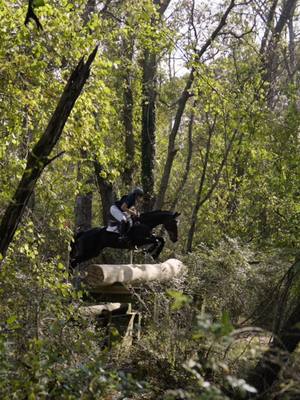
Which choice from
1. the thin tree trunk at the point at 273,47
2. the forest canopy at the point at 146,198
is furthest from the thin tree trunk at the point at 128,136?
the thin tree trunk at the point at 273,47

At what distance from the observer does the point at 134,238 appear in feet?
48.2

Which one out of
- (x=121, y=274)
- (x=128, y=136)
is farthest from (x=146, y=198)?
(x=121, y=274)

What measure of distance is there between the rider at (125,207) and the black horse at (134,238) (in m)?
0.28

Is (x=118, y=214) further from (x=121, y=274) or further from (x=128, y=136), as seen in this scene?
(x=128, y=136)

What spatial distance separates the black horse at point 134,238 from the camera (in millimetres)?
14680

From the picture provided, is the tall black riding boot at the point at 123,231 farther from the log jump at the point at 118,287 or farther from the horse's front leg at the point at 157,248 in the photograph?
the log jump at the point at 118,287

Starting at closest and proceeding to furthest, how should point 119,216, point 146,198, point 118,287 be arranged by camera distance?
point 118,287, point 119,216, point 146,198

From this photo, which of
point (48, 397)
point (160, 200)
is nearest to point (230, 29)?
point (160, 200)

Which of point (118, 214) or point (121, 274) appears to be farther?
point (118, 214)

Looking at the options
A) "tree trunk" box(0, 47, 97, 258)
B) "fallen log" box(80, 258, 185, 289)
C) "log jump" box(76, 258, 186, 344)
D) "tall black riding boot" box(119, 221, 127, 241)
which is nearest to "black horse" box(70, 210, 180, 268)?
"tall black riding boot" box(119, 221, 127, 241)

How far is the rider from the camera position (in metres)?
13.4

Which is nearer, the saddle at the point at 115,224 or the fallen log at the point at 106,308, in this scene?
the fallen log at the point at 106,308

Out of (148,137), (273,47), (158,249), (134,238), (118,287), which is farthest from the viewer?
(273,47)

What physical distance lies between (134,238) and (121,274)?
14.3ft
